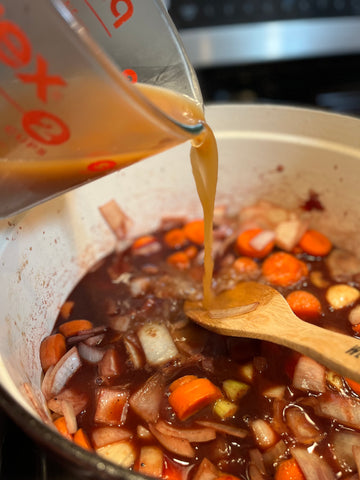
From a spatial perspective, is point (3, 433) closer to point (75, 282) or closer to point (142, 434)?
point (142, 434)

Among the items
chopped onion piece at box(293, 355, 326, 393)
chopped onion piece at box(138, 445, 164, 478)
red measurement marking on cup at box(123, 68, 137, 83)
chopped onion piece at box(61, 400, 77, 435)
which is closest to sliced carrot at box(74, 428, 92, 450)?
chopped onion piece at box(61, 400, 77, 435)

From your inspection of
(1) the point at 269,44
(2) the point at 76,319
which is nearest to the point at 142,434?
(2) the point at 76,319

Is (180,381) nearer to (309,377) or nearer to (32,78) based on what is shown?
(309,377)

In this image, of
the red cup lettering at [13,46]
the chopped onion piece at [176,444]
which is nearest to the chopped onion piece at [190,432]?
the chopped onion piece at [176,444]

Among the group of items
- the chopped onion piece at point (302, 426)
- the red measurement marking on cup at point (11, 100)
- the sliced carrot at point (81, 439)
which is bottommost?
the chopped onion piece at point (302, 426)

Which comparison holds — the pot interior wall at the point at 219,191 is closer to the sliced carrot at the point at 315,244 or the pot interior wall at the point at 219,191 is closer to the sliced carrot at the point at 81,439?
the sliced carrot at the point at 315,244
